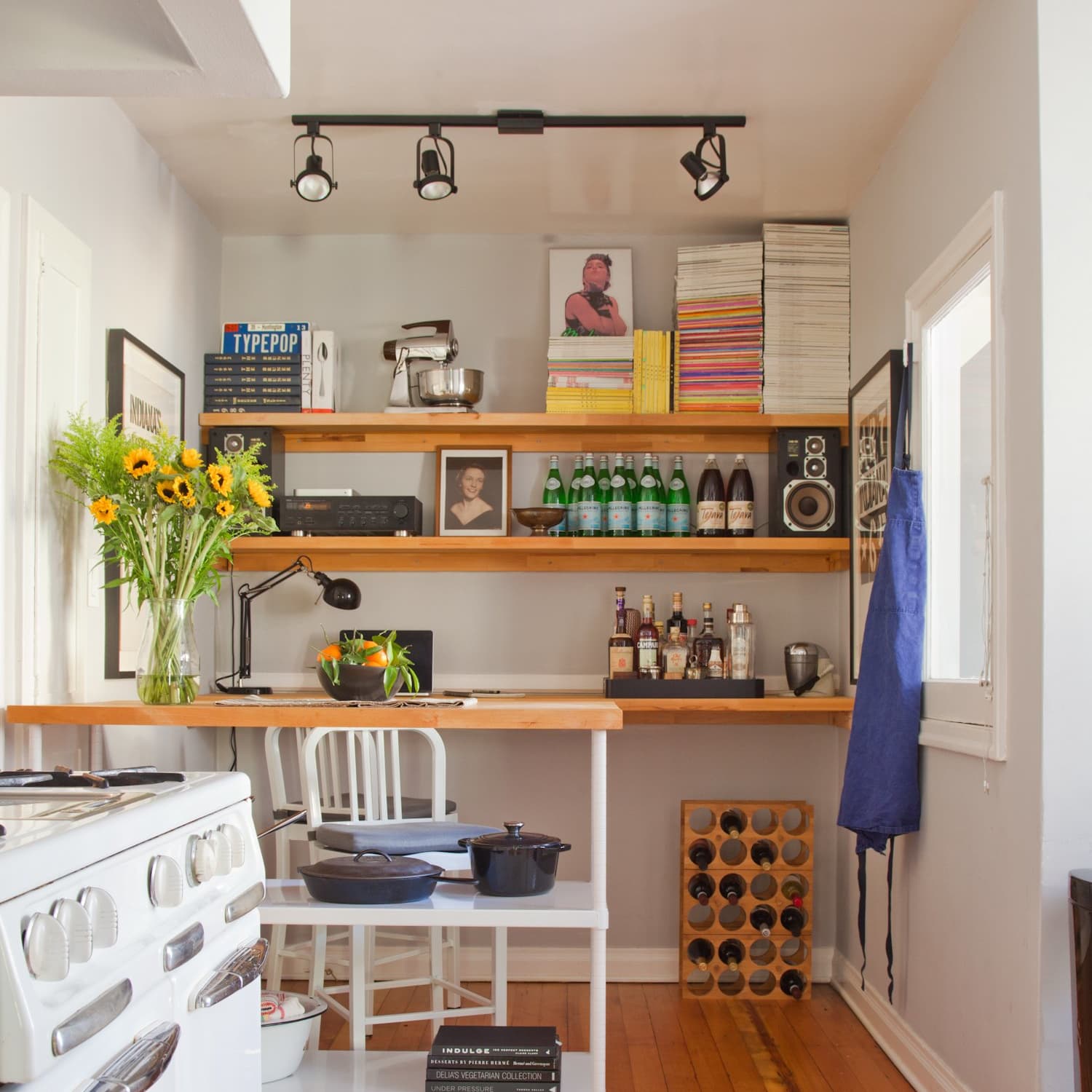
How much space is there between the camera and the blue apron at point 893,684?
302 centimetres

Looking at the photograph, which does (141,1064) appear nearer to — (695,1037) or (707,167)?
(695,1037)

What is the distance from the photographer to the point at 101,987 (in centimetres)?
106

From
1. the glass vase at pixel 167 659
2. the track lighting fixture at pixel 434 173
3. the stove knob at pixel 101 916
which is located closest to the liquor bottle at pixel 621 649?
the track lighting fixture at pixel 434 173

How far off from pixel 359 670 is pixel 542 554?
1.49 metres

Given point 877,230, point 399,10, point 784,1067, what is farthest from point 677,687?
point 399,10

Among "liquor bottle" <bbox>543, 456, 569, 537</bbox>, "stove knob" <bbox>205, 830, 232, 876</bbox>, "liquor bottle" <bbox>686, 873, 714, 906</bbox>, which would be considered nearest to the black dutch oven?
"stove knob" <bbox>205, 830, 232, 876</bbox>

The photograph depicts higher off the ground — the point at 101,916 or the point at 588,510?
the point at 588,510

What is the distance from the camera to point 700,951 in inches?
153

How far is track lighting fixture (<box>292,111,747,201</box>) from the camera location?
3.25 m

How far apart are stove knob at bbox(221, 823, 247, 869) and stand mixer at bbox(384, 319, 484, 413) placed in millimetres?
2531

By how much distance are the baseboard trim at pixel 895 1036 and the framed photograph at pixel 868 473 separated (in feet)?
3.06

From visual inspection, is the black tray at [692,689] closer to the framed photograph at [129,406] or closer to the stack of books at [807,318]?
the stack of books at [807,318]

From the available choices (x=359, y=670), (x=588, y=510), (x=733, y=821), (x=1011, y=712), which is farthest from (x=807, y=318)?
(x=359, y=670)

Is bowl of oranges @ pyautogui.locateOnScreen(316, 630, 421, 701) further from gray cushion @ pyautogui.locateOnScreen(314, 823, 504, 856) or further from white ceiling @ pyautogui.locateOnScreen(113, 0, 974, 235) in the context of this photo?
white ceiling @ pyautogui.locateOnScreen(113, 0, 974, 235)
